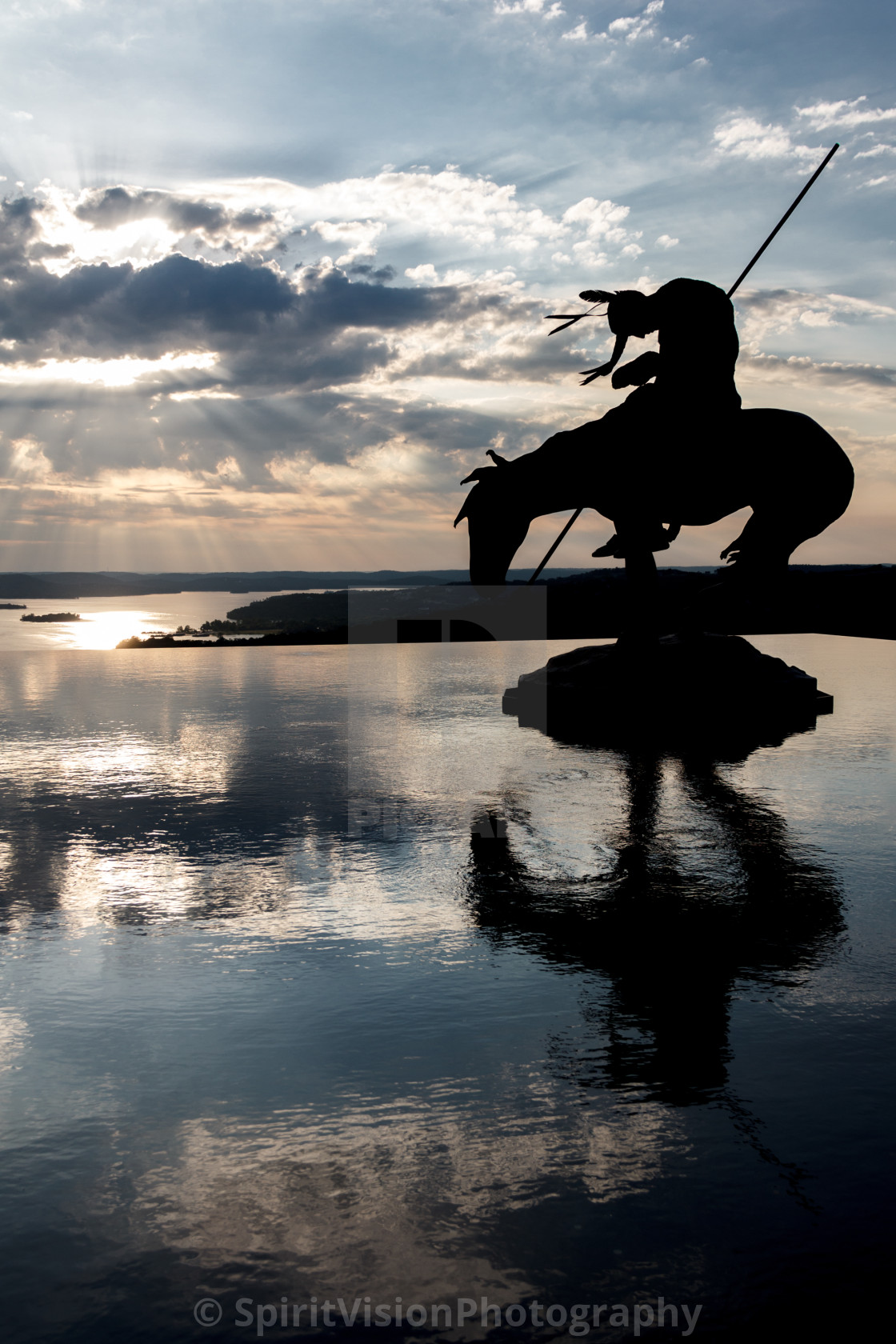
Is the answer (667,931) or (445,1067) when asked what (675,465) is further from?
(445,1067)

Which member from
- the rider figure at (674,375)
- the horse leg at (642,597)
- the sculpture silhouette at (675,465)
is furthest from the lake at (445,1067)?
the rider figure at (674,375)

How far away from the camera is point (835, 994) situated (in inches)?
131

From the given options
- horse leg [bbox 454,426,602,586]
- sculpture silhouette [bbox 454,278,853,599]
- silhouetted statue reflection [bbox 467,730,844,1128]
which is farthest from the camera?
horse leg [bbox 454,426,602,586]

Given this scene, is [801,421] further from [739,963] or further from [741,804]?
[739,963]

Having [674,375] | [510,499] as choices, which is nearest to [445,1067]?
[510,499]

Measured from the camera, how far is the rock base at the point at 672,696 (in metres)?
9.94

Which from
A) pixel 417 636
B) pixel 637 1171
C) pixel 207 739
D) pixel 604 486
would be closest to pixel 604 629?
pixel 417 636

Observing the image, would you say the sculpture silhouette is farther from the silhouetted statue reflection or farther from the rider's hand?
the silhouetted statue reflection

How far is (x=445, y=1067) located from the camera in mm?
2803

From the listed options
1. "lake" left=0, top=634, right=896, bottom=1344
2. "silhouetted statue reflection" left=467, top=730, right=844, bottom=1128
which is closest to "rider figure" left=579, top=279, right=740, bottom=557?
"lake" left=0, top=634, right=896, bottom=1344

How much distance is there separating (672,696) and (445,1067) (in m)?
7.54

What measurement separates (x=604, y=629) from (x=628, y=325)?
12.6 m

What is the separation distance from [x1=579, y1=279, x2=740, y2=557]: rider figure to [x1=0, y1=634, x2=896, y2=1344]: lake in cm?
433

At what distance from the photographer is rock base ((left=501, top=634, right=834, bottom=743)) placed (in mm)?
9938
